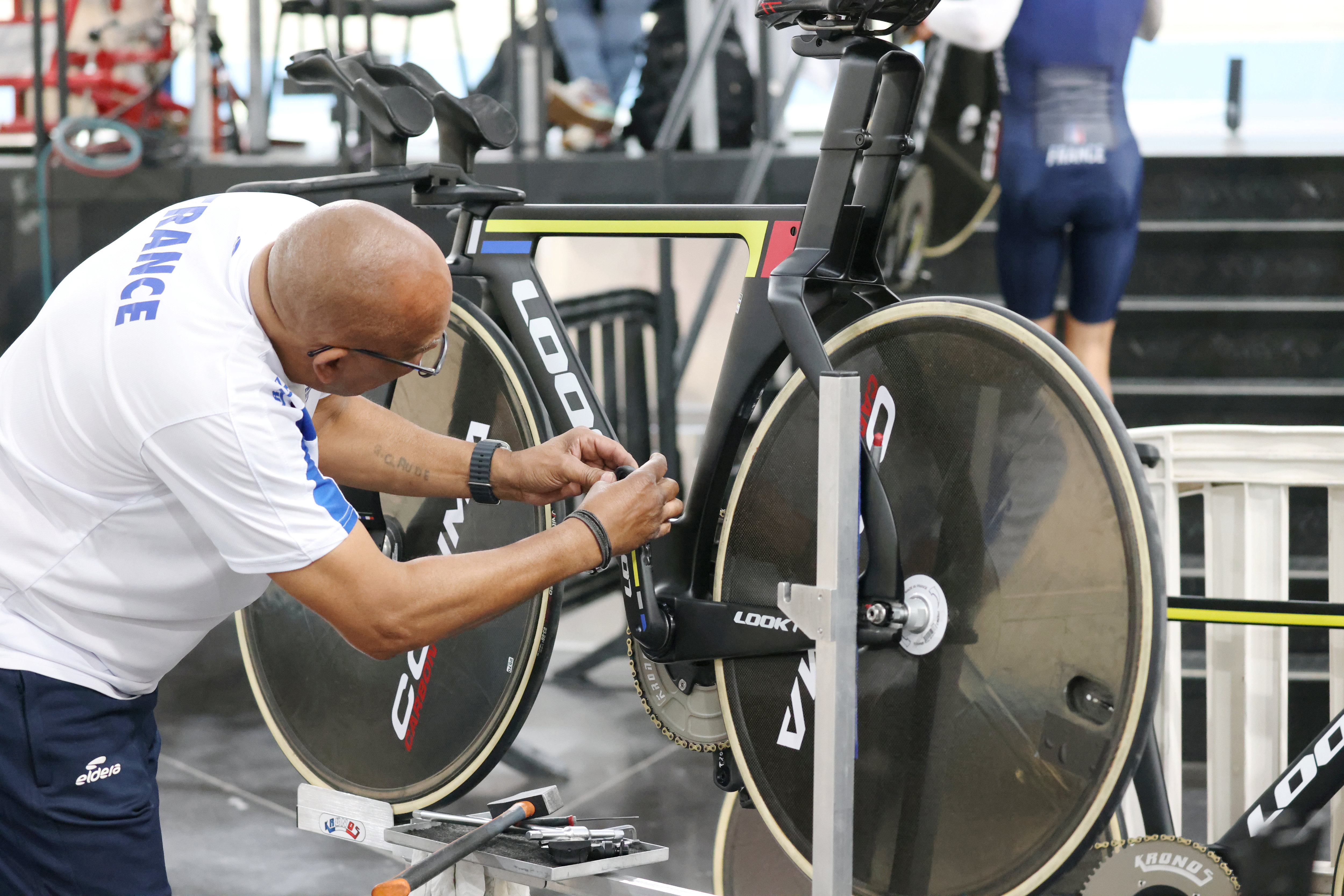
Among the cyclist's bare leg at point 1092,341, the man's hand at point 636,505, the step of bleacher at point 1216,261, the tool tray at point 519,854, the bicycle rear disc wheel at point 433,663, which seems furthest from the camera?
the step of bleacher at point 1216,261

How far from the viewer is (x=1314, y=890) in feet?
7.38

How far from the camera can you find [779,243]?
1999 mm

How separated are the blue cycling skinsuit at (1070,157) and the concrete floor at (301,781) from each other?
1670mm

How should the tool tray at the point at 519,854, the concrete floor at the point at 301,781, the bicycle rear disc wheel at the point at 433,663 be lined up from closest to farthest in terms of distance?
the tool tray at the point at 519,854 < the bicycle rear disc wheel at the point at 433,663 < the concrete floor at the point at 301,781

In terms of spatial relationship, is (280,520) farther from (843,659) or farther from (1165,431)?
(1165,431)


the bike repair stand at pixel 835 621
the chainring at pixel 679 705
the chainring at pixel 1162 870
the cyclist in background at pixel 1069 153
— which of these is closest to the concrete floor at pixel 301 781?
the chainring at pixel 679 705

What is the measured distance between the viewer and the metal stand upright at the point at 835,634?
1699 millimetres

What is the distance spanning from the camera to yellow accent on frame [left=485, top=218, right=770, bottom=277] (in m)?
2.02

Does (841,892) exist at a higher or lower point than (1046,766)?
lower

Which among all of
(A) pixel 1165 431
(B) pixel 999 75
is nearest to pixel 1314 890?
(A) pixel 1165 431

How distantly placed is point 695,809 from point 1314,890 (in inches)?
66.9

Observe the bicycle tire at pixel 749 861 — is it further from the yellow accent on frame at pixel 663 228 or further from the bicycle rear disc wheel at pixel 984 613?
the yellow accent on frame at pixel 663 228

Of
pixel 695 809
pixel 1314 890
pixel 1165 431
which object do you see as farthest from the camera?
pixel 695 809

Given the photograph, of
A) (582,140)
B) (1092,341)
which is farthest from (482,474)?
(582,140)
